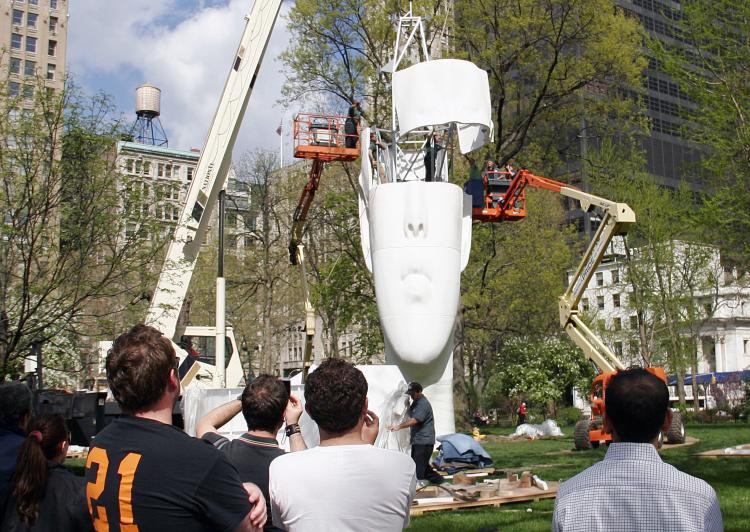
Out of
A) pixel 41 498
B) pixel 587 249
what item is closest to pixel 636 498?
pixel 41 498

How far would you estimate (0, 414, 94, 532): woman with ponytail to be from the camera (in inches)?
140

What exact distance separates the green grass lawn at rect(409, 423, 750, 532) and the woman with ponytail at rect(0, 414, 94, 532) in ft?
14.6

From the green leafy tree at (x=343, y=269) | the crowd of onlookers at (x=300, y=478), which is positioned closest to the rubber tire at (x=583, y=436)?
the green leafy tree at (x=343, y=269)

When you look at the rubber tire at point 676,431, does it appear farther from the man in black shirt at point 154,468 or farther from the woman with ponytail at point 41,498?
the man in black shirt at point 154,468

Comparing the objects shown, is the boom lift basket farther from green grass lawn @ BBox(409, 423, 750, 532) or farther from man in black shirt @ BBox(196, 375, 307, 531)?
man in black shirt @ BBox(196, 375, 307, 531)

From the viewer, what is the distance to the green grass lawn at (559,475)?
866 centimetres

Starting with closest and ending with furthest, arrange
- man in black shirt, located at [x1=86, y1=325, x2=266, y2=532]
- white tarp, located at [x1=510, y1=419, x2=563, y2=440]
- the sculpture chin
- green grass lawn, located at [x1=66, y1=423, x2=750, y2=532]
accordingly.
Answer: man in black shirt, located at [x1=86, y1=325, x2=266, y2=532] → green grass lawn, located at [x1=66, y1=423, x2=750, y2=532] → the sculpture chin → white tarp, located at [x1=510, y1=419, x2=563, y2=440]

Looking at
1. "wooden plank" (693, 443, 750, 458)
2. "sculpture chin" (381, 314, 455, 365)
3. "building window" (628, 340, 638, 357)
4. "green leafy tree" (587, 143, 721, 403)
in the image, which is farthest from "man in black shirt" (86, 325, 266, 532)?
"building window" (628, 340, 638, 357)

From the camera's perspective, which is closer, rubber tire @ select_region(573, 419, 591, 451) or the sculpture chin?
the sculpture chin

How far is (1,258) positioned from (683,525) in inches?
484

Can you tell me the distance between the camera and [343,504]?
313 centimetres

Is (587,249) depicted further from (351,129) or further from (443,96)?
(351,129)

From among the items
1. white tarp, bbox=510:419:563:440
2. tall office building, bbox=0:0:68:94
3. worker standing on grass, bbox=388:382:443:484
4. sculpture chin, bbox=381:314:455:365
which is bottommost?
white tarp, bbox=510:419:563:440

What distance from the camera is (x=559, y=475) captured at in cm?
1235
